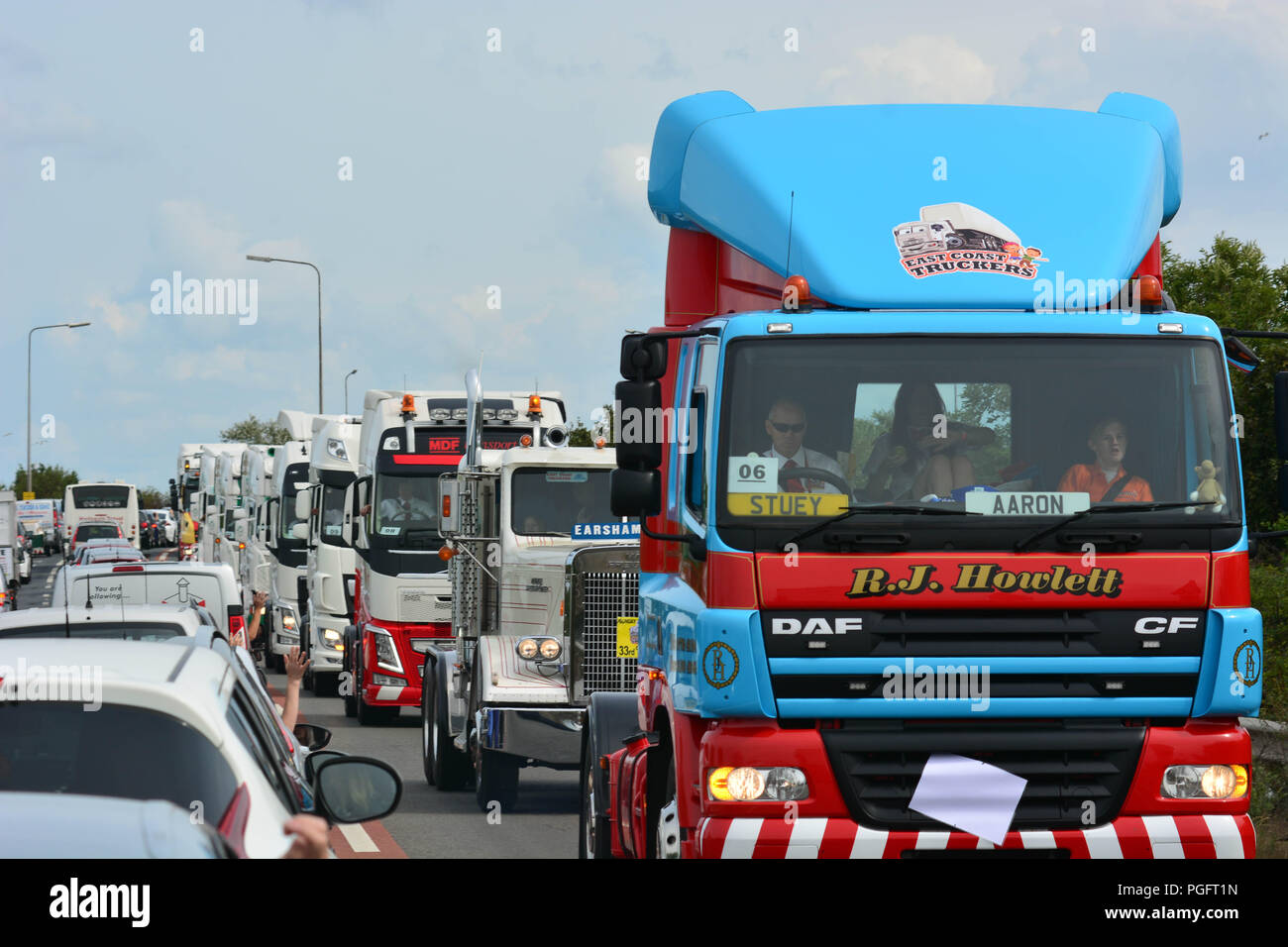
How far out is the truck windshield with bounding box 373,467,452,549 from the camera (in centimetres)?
1945

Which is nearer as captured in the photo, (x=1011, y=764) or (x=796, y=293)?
(x=1011, y=764)

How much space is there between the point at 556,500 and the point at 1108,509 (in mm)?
7934

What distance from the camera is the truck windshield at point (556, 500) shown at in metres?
14.3

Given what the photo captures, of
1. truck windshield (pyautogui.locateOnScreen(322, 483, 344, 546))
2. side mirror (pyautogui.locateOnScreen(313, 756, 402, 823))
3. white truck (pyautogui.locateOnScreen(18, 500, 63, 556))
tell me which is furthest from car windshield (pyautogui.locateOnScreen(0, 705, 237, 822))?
white truck (pyautogui.locateOnScreen(18, 500, 63, 556))

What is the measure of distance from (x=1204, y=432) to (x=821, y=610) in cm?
170

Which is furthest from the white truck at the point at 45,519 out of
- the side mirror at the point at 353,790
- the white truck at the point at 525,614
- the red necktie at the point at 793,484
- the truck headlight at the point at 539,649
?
the side mirror at the point at 353,790

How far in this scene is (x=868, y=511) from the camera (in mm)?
6793

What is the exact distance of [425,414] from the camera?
1964 cm

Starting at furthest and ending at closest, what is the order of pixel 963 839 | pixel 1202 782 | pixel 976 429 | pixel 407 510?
pixel 407 510 → pixel 976 429 → pixel 1202 782 → pixel 963 839

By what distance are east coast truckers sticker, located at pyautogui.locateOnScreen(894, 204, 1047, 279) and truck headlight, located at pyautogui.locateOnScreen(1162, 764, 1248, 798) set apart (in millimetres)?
2074

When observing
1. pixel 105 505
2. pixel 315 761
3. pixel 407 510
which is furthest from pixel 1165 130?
pixel 105 505

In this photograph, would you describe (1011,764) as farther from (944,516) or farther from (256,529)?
(256,529)
